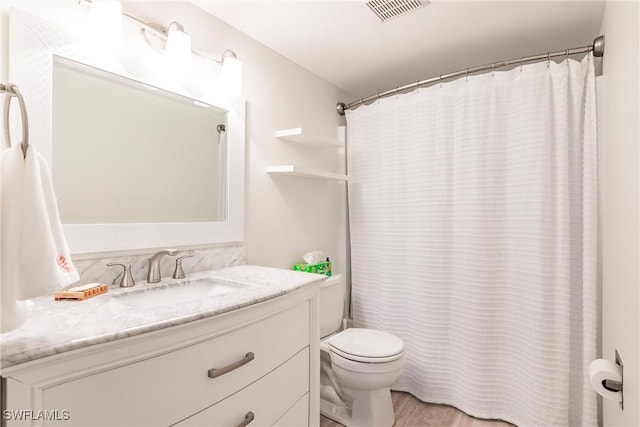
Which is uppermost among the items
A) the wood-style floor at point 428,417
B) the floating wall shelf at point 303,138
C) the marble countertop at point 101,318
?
the floating wall shelf at point 303,138

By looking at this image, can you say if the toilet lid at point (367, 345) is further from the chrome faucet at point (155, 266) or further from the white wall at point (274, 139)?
the chrome faucet at point (155, 266)

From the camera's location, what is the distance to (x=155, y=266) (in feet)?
4.41

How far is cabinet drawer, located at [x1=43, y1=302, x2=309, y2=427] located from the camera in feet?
2.41

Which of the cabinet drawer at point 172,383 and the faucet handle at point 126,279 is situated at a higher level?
the faucet handle at point 126,279

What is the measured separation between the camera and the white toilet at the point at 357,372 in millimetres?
1681

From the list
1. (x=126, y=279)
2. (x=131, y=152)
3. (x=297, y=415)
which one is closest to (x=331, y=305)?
(x=297, y=415)

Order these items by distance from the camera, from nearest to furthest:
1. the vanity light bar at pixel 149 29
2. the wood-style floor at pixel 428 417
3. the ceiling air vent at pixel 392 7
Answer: the vanity light bar at pixel 149 29 < the ceiling air vent at pixel 392 7 < the wood-style floor at pixel 428 417

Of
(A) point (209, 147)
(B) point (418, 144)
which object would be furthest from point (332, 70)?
(A) point (209, 147)

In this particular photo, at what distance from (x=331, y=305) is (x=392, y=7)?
5.66ft

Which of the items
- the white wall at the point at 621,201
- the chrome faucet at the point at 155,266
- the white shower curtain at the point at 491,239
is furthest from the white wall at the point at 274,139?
the white wall at the point at 621,201

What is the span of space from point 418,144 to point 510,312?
1151 millimetres

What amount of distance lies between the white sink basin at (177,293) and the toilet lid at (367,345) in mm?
758

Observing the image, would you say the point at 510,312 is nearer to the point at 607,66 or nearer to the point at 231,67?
the point at 607,66

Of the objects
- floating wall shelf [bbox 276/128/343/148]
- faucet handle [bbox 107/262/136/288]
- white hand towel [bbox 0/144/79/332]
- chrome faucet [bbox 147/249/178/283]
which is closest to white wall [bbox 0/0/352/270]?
floating wall shelf [bbox 276/128/343/148]
